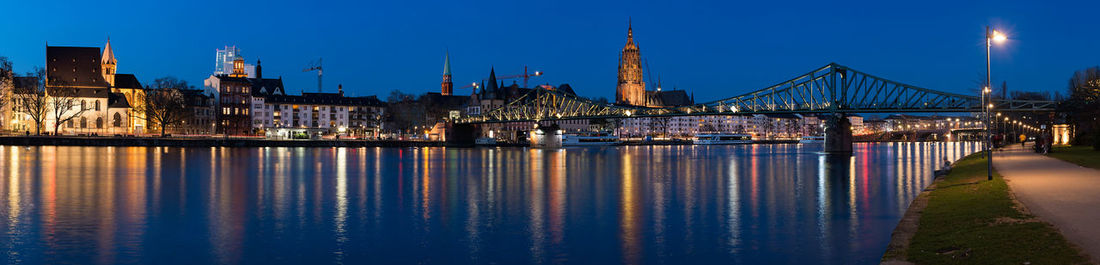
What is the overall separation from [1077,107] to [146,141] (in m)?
116

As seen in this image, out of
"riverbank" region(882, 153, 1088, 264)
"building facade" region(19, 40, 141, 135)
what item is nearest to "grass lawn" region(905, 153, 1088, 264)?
"riverbank" region(882, 153, 1088, 264)

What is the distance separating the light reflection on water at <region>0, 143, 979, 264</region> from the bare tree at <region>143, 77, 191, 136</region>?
94842mm

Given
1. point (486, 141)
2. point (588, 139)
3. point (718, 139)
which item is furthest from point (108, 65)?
point (718, 139)

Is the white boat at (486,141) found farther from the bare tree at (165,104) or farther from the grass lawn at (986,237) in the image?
the grass lawn at (986,237)

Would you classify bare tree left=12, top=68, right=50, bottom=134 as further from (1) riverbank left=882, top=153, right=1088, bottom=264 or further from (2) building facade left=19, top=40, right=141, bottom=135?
(1) riverbank left=882, top=153, right=1088, bottom=264

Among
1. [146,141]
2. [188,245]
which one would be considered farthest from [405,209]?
[146,141]

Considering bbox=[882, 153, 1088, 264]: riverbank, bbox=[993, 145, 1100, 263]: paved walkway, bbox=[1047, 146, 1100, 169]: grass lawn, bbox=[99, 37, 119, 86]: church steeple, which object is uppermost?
bbox=[99, 37, 119, 86]: church steeple

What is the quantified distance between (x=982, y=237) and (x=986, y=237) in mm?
86

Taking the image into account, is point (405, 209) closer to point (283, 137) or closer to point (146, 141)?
point (146, 141)

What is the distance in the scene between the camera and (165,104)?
135 m

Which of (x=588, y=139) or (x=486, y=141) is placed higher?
(x=588, y=139)

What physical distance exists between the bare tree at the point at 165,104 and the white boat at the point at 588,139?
6614 centimetres

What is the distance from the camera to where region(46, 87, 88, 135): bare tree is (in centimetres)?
11869

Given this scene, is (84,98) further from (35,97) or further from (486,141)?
(486,141)
